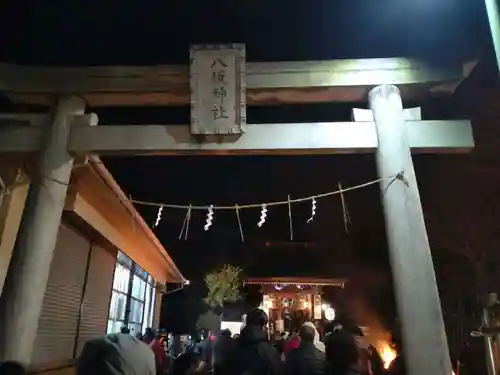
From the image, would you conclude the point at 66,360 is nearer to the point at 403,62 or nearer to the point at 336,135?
the point at 336,135

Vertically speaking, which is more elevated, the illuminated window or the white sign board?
the white sign board

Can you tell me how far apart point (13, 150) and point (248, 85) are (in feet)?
11.7

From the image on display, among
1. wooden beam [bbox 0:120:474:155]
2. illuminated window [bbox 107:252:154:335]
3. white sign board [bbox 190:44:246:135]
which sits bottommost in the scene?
illuminated window [bbox 107:252:154:335]

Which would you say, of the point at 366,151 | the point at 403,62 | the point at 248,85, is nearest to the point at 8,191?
the point at 248,85

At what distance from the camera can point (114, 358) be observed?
9.18 feet

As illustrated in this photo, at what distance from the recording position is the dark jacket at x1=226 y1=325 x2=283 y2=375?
17.3ft

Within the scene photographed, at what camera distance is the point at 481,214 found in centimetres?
1021

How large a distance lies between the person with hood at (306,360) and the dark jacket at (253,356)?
535 millimetres

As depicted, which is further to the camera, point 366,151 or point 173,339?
point 173,339

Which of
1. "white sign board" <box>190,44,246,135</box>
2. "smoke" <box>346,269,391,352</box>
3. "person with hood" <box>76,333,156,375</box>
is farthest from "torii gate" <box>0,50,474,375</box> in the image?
"smoke" <box>346,269,391,352</box>

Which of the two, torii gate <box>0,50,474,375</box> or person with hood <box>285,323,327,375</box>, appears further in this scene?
torii gate <box>0,50,474,375</box>

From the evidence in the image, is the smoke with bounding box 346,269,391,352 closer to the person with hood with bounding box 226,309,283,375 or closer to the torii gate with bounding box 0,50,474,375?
the person with hood with bounding box 226,309,283,375

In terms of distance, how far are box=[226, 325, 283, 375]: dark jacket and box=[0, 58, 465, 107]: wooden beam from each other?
3.45 metres

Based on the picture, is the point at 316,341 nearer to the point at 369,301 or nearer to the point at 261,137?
the point at 261,137
